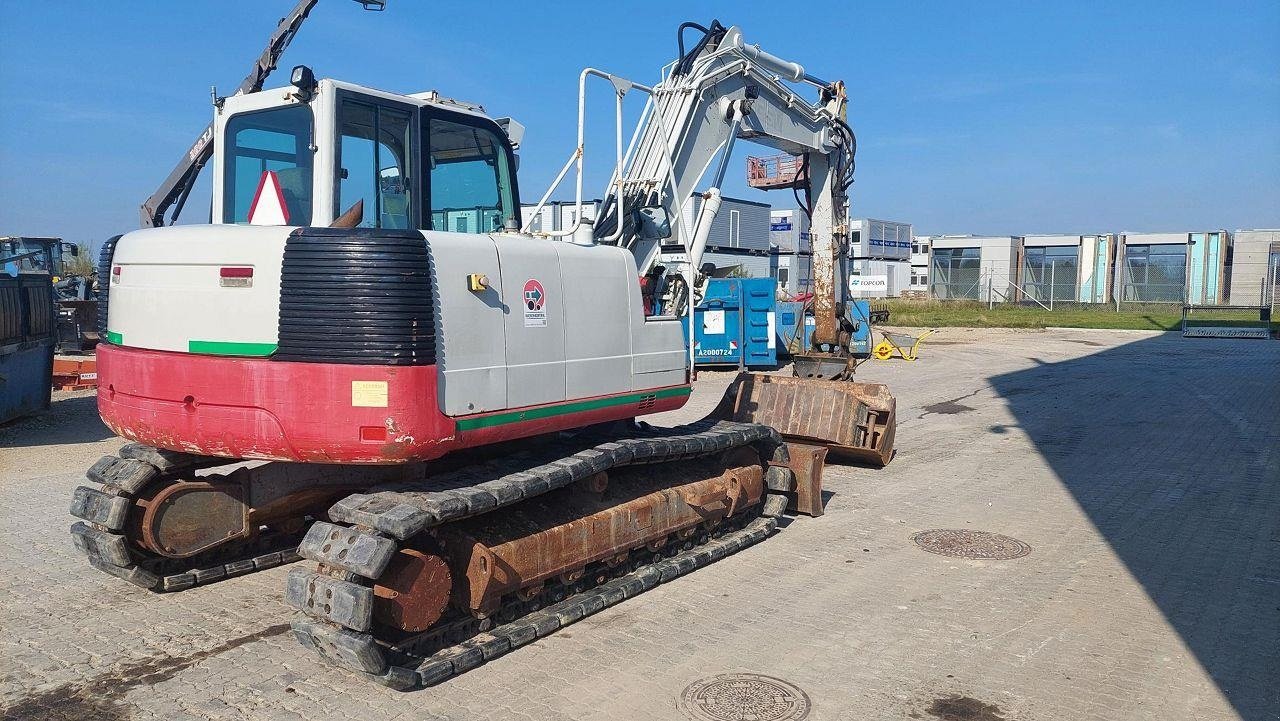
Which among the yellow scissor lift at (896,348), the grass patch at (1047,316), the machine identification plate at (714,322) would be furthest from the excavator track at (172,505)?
the grass patch at (1047,316)

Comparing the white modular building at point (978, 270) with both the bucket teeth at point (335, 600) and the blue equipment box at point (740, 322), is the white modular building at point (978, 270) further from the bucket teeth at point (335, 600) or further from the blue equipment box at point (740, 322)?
the bucket teeth at point (335, 600)

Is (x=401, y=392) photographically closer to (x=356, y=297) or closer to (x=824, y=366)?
(x=356, y=297)

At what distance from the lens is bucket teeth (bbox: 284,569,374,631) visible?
14.5 feet

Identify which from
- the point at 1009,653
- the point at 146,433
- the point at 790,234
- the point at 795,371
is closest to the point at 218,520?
the point at 146,433

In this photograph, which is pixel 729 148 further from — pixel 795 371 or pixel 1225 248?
pixel 1225 248

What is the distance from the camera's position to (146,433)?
5.16 m

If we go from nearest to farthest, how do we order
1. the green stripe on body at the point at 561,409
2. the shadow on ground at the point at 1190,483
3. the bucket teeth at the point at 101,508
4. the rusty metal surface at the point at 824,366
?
the green stripe on body at the point at 561,409
the shadow on ground at the point at 1190,483
the bucket teeth at the point at 101,508
the rusty metal surface at the point at 824,366

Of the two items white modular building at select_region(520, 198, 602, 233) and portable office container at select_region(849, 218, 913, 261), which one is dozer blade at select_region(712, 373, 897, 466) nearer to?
white modular building at select_region(520, 198, 602, 233)

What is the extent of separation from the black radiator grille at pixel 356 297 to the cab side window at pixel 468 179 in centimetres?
99

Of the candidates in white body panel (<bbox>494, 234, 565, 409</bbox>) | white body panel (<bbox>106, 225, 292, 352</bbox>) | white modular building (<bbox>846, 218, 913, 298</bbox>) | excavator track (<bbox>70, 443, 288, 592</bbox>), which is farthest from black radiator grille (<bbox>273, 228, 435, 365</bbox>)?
white modular building (<bbox>846, 218, 913, 298</bbox>)

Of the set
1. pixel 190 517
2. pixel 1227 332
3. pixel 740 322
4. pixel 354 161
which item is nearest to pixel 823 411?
pixel 354 161

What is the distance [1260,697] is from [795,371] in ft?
22.2

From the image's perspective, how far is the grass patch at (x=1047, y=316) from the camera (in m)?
34.6

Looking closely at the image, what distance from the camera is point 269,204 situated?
17.6 feet
